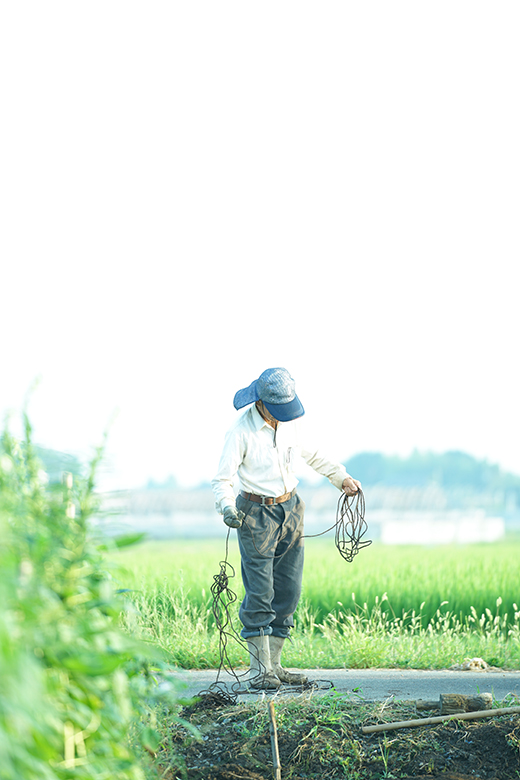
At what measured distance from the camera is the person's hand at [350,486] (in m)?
5.80

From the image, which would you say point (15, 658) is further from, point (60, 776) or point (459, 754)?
point (459, 754)

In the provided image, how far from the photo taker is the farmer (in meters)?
5.52

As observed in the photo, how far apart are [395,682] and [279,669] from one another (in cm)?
87

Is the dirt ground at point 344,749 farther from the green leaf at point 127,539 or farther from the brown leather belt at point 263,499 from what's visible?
the green leaf at point 127,539

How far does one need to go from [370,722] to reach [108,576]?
2342 mm

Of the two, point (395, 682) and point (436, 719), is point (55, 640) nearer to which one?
point (436, 719)

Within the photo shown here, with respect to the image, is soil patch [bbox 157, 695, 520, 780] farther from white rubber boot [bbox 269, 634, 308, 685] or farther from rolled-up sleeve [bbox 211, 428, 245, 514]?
rolled-up sleeve [bbox 211, 428, 245, 514]

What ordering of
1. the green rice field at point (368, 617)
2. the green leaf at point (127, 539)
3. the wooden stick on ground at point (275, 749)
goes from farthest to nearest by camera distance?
the green rice field at point (368, 617) → the wooden stick on ground at point (275, 749) → the green leaf at point (127, 539)

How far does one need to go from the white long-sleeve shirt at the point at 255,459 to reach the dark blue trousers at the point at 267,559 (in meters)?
0.14

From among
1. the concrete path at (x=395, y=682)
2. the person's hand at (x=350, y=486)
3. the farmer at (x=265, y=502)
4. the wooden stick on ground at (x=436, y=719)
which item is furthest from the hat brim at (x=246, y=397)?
the wooden stick on ground at (x=436, y=719)

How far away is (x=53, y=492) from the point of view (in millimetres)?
2266

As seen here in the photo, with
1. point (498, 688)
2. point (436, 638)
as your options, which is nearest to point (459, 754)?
point (498, 688)

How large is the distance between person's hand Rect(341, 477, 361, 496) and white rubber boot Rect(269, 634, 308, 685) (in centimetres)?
116

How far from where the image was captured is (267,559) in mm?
→ 5629
